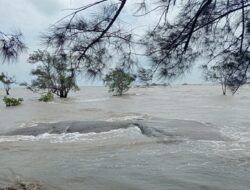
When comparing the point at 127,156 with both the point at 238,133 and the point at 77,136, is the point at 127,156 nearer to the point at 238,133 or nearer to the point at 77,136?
the point at 77,136

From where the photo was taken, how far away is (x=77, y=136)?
13102 millimetres

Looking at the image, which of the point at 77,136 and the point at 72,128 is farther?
the point at 72,128

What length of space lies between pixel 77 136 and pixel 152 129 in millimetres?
2463

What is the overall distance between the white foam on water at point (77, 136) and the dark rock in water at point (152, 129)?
0.35 meters

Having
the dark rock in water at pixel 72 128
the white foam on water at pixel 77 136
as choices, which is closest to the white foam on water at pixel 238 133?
the white foam on water at pixel 77 136

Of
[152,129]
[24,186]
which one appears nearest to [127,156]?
[24,186]

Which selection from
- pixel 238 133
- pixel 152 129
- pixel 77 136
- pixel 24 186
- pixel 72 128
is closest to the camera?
pixel 24 186

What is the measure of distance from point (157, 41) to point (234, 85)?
3.41ft

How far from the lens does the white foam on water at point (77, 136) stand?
41.1ft

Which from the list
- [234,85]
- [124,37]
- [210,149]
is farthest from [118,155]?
[124,37]

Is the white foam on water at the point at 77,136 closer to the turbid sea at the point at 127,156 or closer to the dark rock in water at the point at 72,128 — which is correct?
the turbid sea at the point at 127,156

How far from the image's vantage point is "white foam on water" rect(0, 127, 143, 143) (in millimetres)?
12531

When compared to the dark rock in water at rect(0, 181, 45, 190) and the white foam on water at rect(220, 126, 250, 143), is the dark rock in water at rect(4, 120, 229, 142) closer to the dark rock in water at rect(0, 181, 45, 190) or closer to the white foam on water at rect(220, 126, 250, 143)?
the white foam on water at rect(220, 126, 250, 143)

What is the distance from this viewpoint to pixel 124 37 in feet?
12.3
